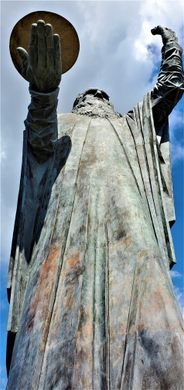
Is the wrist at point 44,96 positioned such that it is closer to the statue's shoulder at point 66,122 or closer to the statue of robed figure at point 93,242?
the statue of robed figure at point 93,242

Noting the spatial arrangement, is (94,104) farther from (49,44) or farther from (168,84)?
(49,44)

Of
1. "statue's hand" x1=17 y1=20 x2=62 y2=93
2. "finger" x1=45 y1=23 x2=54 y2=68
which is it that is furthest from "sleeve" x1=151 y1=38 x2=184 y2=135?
"finger" x1=45 y1=23 x2=54 y2=68

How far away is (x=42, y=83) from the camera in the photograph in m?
6.89

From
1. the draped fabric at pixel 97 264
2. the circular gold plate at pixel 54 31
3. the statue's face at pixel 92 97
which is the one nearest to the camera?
the draped fabric at pixel 97 264

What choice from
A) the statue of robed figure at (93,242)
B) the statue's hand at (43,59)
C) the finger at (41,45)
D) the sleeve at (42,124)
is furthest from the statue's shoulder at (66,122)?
the finger at (41,45)

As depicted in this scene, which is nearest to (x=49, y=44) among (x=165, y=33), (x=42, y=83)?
(x=42, y=83)

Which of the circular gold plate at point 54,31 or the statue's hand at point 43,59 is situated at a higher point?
the circular gold plate at point 54,31

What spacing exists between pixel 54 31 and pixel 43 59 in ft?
3.27

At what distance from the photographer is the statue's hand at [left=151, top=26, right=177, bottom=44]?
26.8 feet

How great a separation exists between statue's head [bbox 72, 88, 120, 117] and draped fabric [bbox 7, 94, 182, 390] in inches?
11.4

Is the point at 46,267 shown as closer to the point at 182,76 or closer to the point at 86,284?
the point at 86,284

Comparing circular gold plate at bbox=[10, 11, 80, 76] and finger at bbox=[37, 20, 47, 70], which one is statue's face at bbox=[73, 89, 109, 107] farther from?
finger at bbox=[37, 20, 47, 70]

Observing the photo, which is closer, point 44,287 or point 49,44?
point 44,287

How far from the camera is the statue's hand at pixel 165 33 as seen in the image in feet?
26.8
